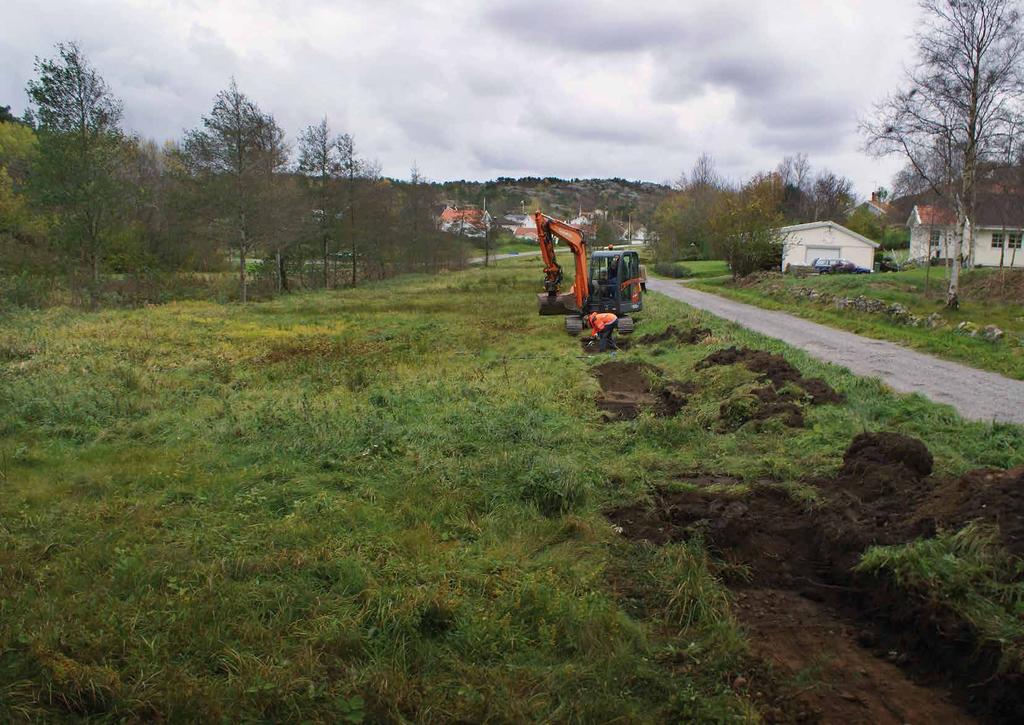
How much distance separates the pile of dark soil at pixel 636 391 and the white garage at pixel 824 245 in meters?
39.9

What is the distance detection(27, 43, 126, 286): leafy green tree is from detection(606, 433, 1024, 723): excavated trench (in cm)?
2976

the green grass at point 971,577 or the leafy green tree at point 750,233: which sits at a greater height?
the leafy green tree at point 750,233

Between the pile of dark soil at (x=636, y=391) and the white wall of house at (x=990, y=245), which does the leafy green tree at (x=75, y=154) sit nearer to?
the pile of dark soil at (x=636, y=391)

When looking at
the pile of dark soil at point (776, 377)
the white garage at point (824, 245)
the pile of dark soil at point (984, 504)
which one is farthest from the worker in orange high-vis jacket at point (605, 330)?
the white garage at point (824, 245)

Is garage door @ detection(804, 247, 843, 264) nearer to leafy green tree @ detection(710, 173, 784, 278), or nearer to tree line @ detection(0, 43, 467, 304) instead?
leafy green tree @ detection(710, 173, 784, 278)

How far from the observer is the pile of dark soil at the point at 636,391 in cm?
1120

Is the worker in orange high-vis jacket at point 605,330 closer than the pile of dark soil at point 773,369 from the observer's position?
No

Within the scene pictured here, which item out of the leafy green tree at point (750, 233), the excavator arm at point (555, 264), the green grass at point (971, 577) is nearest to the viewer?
the green grass at point (971, 577)

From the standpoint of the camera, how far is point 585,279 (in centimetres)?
2164

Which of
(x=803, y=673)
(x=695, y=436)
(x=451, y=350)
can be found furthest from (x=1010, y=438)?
(x=451, y=350)

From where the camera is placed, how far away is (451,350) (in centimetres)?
1867

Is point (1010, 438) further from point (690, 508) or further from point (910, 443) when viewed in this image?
point (690, 508)

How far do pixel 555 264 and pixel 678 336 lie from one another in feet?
18.6

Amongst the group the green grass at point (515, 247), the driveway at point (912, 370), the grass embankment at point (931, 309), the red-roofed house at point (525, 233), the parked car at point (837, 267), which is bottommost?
the driveway at point (912, 370)
